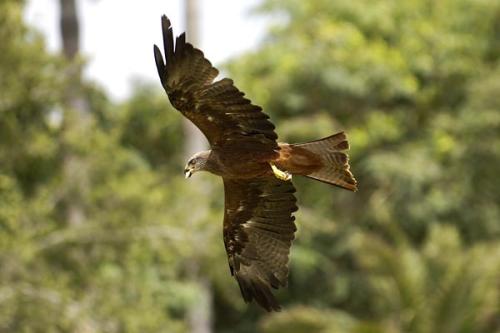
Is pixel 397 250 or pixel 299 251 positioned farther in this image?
pixel 299 251

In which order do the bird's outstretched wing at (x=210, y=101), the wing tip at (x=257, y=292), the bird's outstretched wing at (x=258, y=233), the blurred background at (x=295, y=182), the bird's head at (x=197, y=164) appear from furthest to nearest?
the blurred background at (x=295, y=182) → the bird's outstretched wing at (x=258, y=233) → the wing tip at (x=257, y=292) → the bird's head at (x=197, y=164) → the bird's outstretched wing at (x=210, y=101)

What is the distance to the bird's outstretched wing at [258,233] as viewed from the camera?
8766 mm

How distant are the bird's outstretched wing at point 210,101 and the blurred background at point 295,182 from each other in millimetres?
7655

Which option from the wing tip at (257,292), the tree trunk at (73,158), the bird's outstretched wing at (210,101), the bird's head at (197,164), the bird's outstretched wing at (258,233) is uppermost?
the tree trunk at (73,158)

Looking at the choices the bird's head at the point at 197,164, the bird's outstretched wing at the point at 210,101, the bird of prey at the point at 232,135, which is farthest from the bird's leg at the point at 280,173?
the bird's head at the point at 197,164

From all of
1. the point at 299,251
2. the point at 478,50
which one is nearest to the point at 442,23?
the point at 478,50

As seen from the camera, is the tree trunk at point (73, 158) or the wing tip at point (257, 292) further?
the tree trunk at point (73, 158)

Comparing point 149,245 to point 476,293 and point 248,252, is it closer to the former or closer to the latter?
point 476,293

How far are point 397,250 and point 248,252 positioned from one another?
877cm

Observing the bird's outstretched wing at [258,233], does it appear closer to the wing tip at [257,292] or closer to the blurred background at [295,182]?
the wing tip at [257,292]

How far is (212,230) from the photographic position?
17328 mm

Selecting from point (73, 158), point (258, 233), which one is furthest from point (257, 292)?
point (73, 158)

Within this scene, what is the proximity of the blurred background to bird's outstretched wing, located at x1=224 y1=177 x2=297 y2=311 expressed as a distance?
6711mm

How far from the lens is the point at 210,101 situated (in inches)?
312
